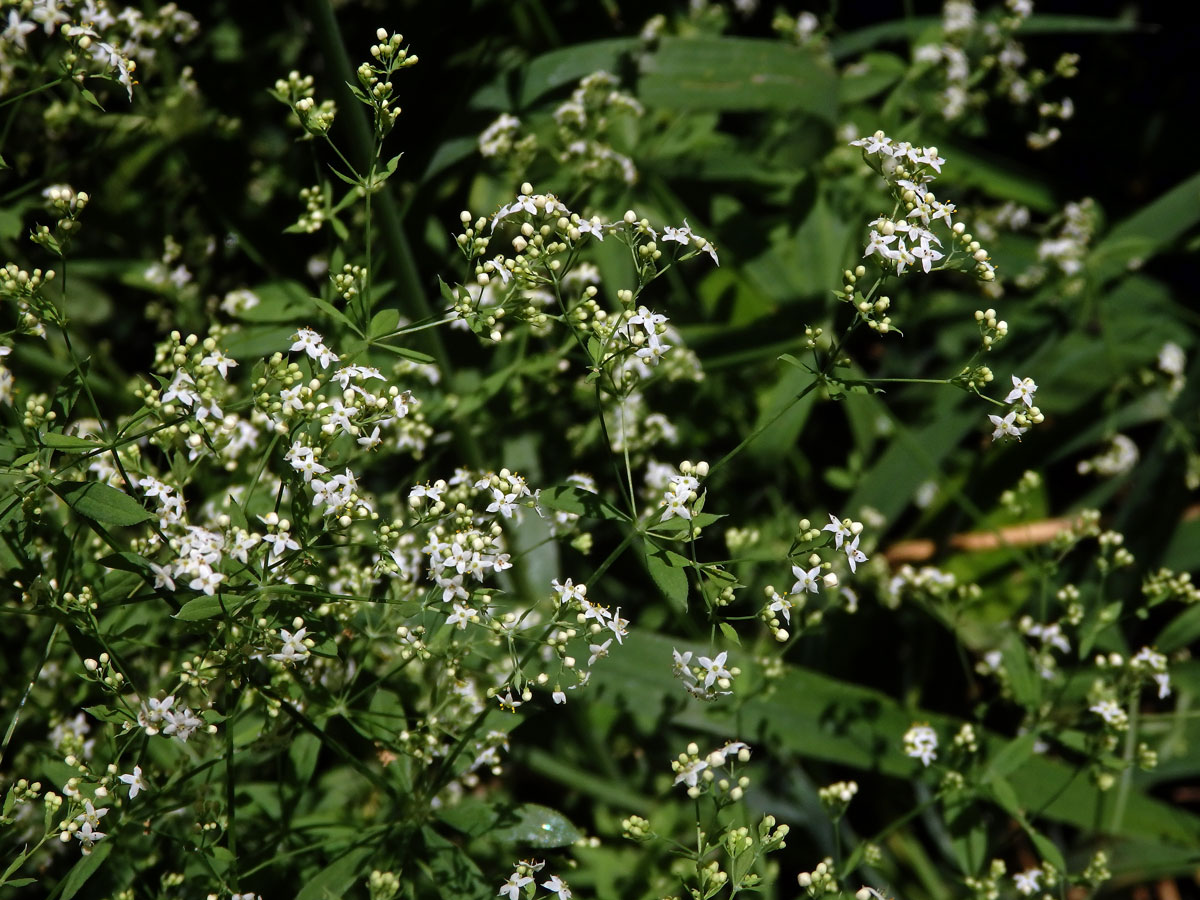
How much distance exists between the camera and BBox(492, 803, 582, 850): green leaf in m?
2.65

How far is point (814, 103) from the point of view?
3.86 metres

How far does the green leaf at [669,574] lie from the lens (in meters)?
2.14

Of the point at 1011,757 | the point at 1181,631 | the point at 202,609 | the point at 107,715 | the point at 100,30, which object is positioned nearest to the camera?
the point at 202,609

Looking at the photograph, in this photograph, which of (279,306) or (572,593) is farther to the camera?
(279,306)

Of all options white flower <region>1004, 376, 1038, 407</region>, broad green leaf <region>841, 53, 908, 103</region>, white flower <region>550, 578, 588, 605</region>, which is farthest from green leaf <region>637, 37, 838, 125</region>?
white flower <region>550, 578, 588, 605</region>

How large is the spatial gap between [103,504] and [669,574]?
1291mm

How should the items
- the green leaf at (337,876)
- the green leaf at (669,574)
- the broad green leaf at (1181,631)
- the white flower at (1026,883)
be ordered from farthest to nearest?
the broad green leaf at (1181,631) → the white flower at (1026,883) → the green leaf at (337,876) → the green leaf at (669,574)

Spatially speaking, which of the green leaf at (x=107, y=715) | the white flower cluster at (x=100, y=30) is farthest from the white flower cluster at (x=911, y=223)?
the green leaf at (x=107, y=715)

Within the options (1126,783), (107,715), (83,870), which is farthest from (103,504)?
(1126,783)

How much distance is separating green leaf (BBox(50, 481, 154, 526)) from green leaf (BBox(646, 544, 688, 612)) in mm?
1127

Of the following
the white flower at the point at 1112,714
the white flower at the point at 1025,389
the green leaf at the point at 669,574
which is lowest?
the white flower at the point at 1112,714

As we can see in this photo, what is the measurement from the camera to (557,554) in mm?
3729

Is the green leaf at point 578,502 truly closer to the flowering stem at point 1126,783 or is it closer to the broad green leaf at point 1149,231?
the flowering stem at point 1126,783

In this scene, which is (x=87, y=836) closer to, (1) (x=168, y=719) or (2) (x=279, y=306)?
(1) (x=168, y=719)
